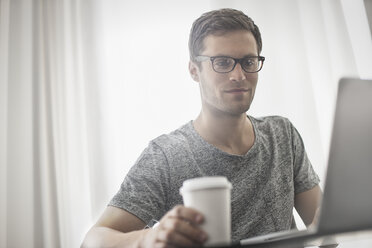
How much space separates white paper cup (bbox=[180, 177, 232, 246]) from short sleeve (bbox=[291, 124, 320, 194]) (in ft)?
2.64

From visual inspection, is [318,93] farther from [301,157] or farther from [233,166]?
[233,166]

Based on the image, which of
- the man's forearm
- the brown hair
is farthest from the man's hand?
the brown hair

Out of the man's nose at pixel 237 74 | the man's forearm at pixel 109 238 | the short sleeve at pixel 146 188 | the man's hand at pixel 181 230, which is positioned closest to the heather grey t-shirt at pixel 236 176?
the short sleeve at pixel 146 188

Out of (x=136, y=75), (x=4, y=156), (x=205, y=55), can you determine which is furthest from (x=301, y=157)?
(x=4, y=156)

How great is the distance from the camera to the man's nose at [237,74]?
4.33 ft

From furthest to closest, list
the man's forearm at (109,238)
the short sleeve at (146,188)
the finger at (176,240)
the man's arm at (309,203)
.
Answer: the man's arm at (309,203) < the short sleeve at (146,188) < the man's forearm at (109,238) < the finger at (176,240)

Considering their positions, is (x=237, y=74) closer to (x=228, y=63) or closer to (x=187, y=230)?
(x=228, y=63)

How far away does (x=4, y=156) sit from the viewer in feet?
5.51

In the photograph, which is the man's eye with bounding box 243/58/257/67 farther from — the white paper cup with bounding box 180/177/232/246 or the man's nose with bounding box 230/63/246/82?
the white paper cup with bounding box 180/177/232/246

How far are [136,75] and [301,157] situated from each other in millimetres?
922

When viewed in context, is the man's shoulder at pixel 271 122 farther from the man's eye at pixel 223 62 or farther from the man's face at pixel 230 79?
the man's eye at pixel 223 62

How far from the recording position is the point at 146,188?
1.12 m

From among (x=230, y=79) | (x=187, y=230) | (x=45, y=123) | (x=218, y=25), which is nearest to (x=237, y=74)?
(x=230, y=79)

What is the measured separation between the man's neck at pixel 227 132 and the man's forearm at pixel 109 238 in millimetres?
533
